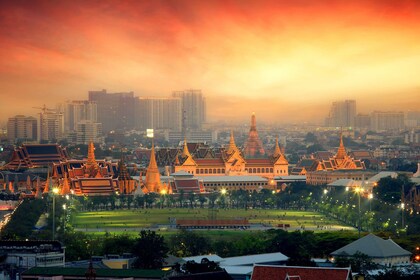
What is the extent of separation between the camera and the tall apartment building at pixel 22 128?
573ft

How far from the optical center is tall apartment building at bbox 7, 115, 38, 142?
174m

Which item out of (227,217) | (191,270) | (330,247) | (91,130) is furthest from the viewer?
(91,130)

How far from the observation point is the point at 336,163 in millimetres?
100250

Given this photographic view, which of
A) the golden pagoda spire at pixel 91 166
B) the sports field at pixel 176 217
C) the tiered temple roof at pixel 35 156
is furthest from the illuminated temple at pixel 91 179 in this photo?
the tiered temple roof at pixel 35 156

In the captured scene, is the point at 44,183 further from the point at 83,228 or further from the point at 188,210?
the point at 83,228

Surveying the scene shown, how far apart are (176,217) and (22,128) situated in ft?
365

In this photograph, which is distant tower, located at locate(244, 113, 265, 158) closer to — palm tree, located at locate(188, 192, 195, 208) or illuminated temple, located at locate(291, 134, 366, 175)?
illuminated temple, located at locate(291, 134, 366, 175)

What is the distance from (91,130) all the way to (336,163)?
A: 8085 cm

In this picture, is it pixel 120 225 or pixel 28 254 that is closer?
pixel 28 254

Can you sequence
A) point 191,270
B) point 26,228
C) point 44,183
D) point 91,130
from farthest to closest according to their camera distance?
point 91,130 → point 44,183 → point 26,228 → point 191,270

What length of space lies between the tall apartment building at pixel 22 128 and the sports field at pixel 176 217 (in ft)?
338

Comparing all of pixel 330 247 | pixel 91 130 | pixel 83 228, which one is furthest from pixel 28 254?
pixel 91 130

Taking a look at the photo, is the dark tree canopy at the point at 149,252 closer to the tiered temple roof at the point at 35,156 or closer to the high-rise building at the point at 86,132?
the tiered temple roof at the point at 35,156

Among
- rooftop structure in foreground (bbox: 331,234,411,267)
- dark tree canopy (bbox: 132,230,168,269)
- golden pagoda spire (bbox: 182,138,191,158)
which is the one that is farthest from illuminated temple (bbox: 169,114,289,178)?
dark tree canopy (bbox: 132,230,168,269)
